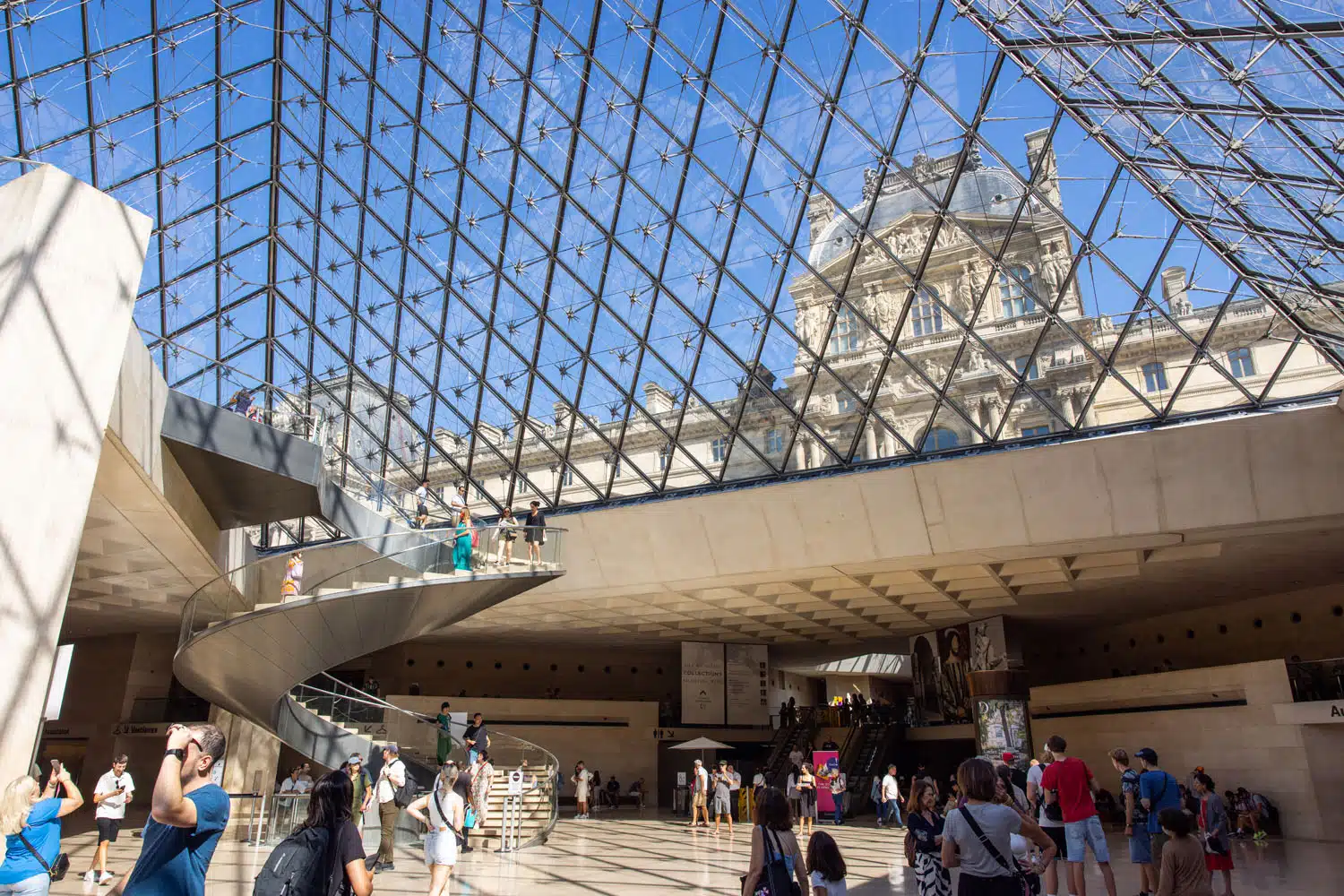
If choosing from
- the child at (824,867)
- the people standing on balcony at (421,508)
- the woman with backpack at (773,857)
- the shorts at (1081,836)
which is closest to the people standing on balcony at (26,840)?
the woman with backpack at (773,857)

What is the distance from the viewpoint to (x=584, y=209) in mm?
24875

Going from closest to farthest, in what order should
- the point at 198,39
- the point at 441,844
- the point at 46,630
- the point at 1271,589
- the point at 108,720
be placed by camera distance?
the point at 441,844 < the point at 46,630 < the point at 198,39 < the point at 1271,589 < the point at 108,720

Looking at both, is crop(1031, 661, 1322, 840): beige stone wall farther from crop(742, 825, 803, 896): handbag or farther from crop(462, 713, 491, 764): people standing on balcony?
crop(742, 825, 803, 896): handbag

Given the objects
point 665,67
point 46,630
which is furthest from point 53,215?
point 665,67

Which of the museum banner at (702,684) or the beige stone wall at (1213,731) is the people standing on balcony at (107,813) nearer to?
the beige stone wall at (1213,731)

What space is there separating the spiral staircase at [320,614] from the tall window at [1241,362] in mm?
15438

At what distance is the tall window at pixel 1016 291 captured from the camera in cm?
2075

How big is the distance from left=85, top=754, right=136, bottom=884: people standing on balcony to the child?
898 cm

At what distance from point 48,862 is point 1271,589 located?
2868 centimetres

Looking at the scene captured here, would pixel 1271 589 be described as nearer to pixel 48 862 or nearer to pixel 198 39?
pixel 48 862

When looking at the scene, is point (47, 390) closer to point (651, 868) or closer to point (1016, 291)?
point (651, 868)

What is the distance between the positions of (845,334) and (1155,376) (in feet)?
23.4

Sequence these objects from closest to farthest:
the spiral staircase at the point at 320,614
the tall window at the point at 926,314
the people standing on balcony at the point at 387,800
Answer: the people standing on balcony at the point at 387,800, the spiral staircase at the point at 320,614, the tall window at the point at 926,314

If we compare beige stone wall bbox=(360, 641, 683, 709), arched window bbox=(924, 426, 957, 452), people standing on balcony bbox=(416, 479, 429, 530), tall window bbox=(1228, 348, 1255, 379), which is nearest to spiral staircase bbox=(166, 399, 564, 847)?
people standing on balcony bbox=(416, 479, 429, 530)
